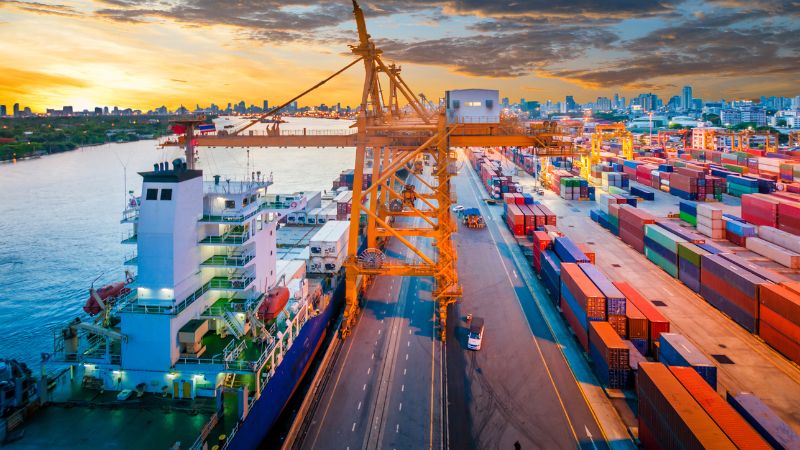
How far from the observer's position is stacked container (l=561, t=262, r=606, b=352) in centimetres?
2084

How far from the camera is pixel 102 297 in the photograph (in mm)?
18047

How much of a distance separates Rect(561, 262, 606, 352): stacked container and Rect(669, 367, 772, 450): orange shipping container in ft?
18.1

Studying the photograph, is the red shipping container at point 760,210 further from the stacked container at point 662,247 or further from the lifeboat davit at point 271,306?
the lifeboat davit at point 271,306

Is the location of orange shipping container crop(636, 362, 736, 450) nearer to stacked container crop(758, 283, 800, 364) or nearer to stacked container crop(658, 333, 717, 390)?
stacked container crop(658, 333, 717, 390)

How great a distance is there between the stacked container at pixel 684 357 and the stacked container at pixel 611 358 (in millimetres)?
1511

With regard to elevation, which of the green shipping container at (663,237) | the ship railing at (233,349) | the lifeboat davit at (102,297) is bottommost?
the ship railing at (233,349)

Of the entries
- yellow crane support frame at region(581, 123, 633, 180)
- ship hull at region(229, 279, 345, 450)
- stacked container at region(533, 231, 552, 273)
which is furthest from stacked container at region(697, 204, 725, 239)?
yellow crane support frame at region(581, 123, 633, 180)

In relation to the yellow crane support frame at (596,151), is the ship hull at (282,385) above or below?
below

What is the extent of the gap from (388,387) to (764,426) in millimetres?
12147

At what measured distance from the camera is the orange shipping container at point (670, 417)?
11.5m

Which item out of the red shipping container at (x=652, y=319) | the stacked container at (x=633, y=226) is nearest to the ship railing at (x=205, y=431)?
the red shipping container at (x=652, y=319)

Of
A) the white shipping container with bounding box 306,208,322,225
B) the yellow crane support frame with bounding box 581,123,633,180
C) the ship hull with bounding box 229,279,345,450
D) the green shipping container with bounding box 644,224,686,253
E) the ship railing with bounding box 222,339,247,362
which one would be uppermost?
the yellow crane support frame with bounding box 581,123,633,180

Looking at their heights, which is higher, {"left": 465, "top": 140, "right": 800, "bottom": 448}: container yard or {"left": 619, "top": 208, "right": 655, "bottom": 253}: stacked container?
{"left": 619, "top": 208, "right": 655, "bottom": 253}: stacked container

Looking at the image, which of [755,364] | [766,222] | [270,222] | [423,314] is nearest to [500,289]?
[423,314]
